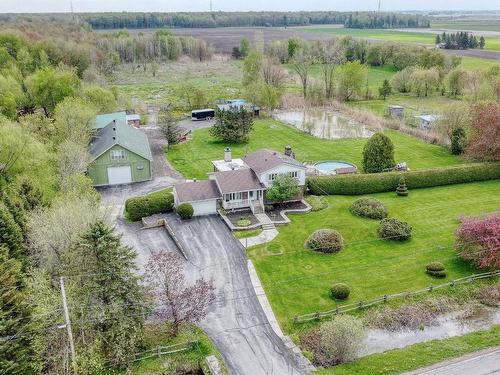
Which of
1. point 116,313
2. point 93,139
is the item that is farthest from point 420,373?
point 93,139

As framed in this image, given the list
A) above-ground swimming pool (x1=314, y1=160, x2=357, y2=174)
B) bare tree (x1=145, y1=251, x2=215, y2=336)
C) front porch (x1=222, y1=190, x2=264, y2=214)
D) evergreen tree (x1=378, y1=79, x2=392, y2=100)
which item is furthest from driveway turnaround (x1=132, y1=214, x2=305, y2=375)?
evergreen tree (x1=378, y1=79, x2=392, y2=100)

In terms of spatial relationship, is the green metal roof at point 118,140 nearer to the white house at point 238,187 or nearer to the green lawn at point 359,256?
the white house at point 238,187

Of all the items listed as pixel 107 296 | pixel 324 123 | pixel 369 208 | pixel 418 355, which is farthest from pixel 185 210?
pixel 324 123

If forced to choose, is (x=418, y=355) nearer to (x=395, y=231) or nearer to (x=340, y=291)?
(x=340, y=291)

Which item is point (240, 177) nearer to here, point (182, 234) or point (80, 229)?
point (182, 234)

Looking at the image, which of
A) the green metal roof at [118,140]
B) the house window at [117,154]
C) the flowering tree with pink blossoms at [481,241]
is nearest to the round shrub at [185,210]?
the green metal roof at [118,140]

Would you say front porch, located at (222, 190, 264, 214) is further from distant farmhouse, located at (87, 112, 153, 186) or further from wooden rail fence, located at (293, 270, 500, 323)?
wooden rail fence, located at (293, 270, 500, 323)
